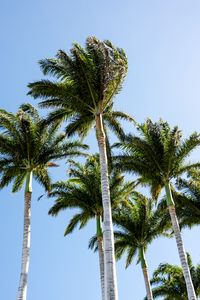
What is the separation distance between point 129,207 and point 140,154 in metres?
6.32

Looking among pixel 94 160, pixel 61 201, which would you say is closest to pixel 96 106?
pixel 94 160

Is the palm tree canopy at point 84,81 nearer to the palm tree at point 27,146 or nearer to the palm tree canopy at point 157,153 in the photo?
the palm tree at point 27,146

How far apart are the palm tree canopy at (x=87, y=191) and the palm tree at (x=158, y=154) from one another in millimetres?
2910

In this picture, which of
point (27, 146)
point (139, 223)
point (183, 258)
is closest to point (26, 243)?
point (27, 146)

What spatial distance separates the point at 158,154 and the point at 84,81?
6135 mm

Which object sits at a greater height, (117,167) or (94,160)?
(94,160)

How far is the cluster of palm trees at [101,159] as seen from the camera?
20.2 m

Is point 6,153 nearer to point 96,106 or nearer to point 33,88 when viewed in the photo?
point 33,88

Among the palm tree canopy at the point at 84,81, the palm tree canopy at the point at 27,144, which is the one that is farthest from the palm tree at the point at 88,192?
the palm tree canopy at the point at 84,81

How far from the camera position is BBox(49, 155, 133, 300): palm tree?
25700 millimetres

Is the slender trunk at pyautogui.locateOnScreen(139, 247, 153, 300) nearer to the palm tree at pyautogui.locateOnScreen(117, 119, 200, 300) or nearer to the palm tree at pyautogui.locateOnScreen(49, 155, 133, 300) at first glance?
the palm tree at pyautogui.locateOnScreen(49, 155, 133, 300)

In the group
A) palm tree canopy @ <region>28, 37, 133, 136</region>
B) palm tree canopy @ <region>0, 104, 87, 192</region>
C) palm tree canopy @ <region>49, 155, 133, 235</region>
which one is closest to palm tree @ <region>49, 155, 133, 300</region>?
palm tree canopy @ <region>49, 155, 133, 235</region>

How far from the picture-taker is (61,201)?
26.3 meters

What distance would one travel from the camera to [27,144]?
22141mm
